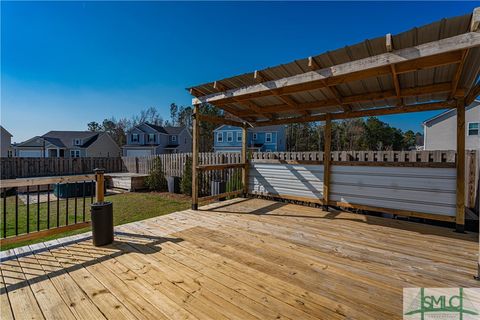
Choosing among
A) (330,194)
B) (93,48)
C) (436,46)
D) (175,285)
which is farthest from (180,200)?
(436,46)

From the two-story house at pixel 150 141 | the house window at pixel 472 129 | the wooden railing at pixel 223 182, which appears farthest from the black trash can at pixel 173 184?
the two-story house at pixel 150 141

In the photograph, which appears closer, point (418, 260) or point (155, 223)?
point (418, 260)

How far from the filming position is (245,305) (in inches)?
71.2

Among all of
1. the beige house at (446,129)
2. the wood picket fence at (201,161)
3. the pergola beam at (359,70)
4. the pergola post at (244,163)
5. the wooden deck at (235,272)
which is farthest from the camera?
the beige house at (446,129)

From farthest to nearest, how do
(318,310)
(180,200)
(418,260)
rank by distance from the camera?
(180,200), (418,260), (318,310)

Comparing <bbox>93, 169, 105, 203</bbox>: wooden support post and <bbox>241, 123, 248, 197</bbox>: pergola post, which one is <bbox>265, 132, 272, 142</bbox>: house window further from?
<bbox>93, 169, 105, 203</bbox>: wooden support post

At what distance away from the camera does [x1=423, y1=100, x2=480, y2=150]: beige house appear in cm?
1360

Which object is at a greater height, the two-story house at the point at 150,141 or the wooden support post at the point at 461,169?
the two-story house at the point at 150,141

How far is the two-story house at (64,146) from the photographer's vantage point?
27.3 metres

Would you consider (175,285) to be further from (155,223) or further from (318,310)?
(155,223)

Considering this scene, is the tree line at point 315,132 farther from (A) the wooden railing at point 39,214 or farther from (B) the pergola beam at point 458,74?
(A) the wooden railing at point 39,214

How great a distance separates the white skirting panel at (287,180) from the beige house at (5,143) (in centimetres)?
3226

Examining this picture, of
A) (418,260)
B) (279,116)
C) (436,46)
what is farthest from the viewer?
(279,116)

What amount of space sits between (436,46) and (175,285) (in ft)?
12.5
